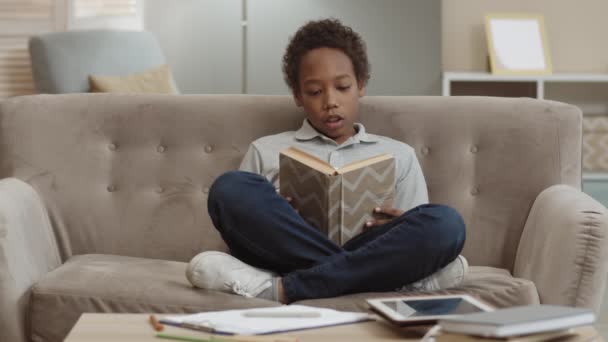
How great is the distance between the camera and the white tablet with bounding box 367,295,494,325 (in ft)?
4.29

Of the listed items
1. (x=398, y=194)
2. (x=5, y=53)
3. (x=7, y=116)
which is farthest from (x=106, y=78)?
(x=398, y=194)

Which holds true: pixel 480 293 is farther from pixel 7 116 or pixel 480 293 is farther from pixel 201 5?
pixel 201 5

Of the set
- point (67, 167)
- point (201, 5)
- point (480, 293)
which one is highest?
point (201, 5)

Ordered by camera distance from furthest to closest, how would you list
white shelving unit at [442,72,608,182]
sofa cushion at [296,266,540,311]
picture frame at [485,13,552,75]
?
picture frame at [485,13,552,75] → white shelving unit at [442,72,608,182] → sofa cushion at [296,266,540,311]

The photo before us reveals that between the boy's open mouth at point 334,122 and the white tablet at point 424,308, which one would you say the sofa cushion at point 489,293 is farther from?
the boy's open mouth at point 334,122

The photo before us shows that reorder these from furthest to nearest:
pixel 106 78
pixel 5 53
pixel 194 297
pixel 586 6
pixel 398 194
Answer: pixel 586 6
pixel 5 53
pixel 106 78
pixel 398 194
pixel 194 297

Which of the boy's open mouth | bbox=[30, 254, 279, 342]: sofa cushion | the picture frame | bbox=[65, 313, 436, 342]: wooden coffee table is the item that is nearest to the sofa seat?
bbox=[30, 254, 279, 342]: sofa cushion

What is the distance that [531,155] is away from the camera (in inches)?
86.5

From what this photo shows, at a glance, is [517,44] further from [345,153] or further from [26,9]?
[345,153]

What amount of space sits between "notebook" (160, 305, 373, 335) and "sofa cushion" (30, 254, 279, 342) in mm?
359

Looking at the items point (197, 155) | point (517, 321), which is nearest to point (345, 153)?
point (197, 155)

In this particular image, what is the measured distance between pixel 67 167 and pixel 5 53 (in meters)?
2.31

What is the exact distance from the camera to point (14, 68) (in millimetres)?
4359

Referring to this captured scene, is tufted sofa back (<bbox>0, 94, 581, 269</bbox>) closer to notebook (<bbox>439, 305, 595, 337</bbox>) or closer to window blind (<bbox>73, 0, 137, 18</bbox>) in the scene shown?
notebook (<bbox>439, 305, 595, 337</bbox>)
